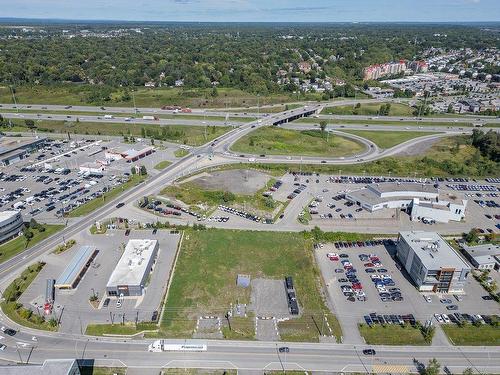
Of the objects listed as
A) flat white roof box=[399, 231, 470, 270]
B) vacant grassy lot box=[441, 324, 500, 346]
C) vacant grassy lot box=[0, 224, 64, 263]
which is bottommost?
vacant grassy lot box=[0, 224, 64, 263]

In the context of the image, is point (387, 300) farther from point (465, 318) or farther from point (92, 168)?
point (92, 168)

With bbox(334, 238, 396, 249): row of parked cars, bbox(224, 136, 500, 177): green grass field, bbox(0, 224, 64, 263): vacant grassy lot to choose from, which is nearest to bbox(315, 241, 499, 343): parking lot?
bbox(334, 238, 396, 249): row of parked cars

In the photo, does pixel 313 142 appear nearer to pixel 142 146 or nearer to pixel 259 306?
pixel 142 146

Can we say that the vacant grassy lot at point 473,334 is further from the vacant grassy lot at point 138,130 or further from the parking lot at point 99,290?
the vacant grassy lot at point 138,130

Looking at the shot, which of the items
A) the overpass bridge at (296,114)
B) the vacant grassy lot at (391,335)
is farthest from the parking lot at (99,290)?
the overpass bridge at (296,114)

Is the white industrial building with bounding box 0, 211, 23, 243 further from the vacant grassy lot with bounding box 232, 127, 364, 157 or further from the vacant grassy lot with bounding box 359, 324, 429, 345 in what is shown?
the vacant grassy lot with bounding box 359, 324, 429, 345

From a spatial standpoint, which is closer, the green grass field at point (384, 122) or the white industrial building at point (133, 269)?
the white industrial building at point (133, 269)
